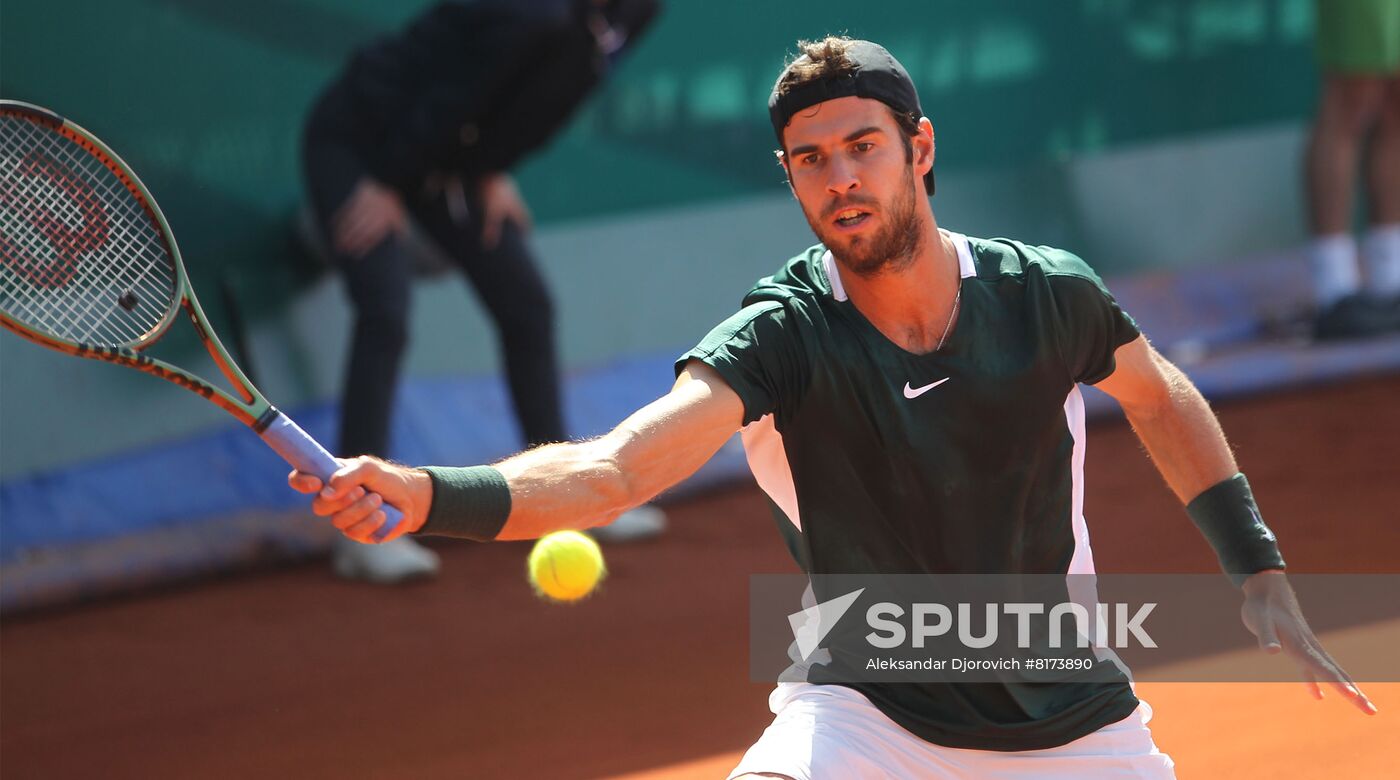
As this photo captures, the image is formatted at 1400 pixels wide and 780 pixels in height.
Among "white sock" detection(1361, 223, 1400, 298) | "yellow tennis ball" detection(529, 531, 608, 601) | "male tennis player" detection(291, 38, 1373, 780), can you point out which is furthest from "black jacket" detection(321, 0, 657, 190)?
"white sock" detection(1361, 223, 1400, 298)

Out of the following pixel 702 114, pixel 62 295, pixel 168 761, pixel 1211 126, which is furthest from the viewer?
pixel 1211 126

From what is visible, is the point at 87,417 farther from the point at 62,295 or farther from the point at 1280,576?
the point at 1280,576

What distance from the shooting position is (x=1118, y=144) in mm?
9328

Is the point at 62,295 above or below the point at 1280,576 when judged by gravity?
above

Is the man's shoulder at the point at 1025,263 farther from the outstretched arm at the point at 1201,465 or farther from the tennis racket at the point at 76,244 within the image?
the tennis racket at the point at 76,244

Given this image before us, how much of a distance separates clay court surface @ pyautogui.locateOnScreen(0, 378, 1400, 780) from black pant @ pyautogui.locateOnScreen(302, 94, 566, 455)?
56 cm

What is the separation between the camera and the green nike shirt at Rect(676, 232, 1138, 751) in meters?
2.85

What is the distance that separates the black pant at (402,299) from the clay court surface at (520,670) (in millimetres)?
558

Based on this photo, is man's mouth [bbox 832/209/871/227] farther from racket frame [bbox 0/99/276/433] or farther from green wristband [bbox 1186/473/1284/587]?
racket frame [bbox 0/99/276/433]

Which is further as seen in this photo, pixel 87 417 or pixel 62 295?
pixel 87 417

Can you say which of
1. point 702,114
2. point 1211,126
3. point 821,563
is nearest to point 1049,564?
point 821,563

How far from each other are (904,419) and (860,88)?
569 mm

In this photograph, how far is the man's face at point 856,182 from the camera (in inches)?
113

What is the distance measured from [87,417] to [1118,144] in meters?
5.50
